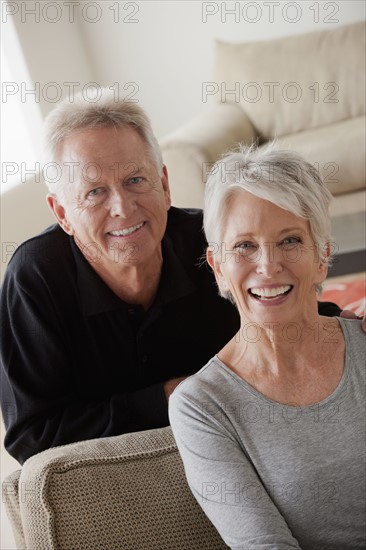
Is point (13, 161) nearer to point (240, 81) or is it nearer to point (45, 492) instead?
point (240, 81)

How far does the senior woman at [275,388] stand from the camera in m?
1.24

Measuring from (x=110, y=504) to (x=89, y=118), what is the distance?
2.70 feet

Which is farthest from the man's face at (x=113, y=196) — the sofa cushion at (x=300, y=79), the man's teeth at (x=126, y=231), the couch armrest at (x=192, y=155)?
the sofa cushion at (x=300, y=79)

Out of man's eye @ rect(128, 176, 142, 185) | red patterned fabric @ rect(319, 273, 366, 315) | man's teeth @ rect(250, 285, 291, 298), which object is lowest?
red patterned fabric @ rect(319, 273, 366, 315)

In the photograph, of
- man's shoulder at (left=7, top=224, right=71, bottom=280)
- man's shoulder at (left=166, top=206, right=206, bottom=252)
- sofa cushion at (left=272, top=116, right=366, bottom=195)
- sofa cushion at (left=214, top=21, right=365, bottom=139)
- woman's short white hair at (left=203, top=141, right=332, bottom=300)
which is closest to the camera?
woman's short white hair at (left=203, top=141, right=332, bottom=300)

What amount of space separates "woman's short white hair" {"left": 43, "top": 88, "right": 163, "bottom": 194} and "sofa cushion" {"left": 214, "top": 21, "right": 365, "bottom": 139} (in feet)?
8.07

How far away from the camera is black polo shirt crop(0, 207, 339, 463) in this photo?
1690 mm

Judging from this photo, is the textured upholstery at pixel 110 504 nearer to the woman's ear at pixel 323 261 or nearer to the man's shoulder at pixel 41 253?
the woman's ear at pixel 323 261

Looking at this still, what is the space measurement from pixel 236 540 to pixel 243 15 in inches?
158

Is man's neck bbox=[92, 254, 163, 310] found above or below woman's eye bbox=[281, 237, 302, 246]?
below

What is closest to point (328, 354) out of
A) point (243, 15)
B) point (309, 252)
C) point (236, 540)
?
point (309, 252)

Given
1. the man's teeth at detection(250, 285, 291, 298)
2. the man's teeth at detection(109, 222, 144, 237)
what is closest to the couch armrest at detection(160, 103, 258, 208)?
the man's teeth at detection(109, 222, 144, 237)

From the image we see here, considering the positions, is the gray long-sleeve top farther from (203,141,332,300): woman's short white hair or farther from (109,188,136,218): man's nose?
(109,188,136,218): man's nose

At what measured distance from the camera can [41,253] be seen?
1.80 metres
